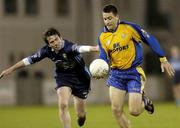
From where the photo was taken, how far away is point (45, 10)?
4741cm

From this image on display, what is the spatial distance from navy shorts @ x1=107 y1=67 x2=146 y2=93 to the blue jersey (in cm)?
165

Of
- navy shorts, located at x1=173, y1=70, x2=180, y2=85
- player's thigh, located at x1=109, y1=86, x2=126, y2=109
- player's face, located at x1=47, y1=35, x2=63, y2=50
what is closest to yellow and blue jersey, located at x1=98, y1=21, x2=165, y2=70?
player's thigh, located at x1=109, y1=86, x2=126, y2=109

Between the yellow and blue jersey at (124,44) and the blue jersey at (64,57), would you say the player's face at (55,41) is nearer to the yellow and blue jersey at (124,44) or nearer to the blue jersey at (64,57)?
the blue jersey at (64,57)

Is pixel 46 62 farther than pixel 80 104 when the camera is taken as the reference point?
Yes

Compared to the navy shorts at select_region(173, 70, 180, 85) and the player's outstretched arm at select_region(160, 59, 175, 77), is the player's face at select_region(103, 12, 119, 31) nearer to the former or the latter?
the player's outstretched arm at select_region(160, 59, 175, 77)

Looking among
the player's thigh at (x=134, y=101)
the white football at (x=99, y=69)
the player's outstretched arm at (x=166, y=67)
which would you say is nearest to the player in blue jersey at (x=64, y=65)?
the white football at (x=99, y=69)

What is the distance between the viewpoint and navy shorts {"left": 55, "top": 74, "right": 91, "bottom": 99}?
15398mm

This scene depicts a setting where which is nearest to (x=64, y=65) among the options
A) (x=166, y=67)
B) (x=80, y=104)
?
(x=80, y=104)

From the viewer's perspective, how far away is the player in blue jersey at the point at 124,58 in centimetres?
1341

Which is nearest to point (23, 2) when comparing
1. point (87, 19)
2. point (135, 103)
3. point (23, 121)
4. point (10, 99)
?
point (87, 19)

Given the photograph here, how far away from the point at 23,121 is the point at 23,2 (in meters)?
26.5

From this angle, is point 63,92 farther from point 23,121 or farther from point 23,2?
point 23,2

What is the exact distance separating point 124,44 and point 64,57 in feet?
6.37

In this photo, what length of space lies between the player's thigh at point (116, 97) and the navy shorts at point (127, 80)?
0.07m
